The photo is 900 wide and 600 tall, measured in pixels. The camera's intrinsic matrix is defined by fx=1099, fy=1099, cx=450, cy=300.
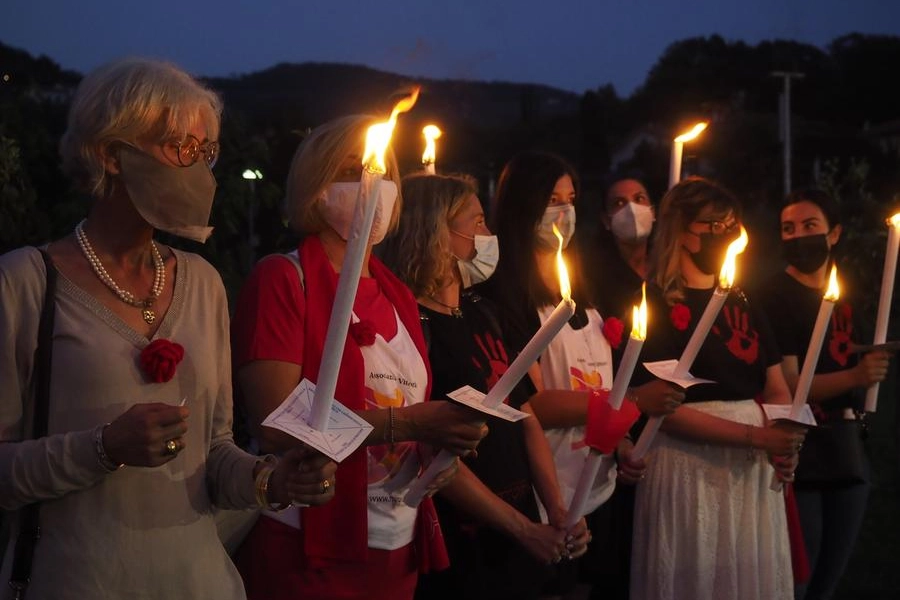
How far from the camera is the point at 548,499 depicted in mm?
3797

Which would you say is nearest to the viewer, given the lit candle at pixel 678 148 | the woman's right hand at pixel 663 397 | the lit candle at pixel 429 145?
the woman's right hand at pixel 663 397

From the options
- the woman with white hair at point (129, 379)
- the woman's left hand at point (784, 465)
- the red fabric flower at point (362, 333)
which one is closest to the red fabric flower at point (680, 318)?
the woman's left hand at point (784, 465)

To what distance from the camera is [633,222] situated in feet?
16.8

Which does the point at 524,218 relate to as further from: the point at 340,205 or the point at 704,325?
the point at 340,205

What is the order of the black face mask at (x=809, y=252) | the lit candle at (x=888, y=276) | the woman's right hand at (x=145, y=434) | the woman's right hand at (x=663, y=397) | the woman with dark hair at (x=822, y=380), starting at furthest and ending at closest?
the black face mask at (x=809, y=252) → the woman with dark hair at (x=822, y=380) → the lit candle at (x=888, y=276) → the woman's right hand at (x=663, y=397) → the woman's right hand at (x=145, y=434)

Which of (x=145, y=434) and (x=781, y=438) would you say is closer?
(x=145, y=434)

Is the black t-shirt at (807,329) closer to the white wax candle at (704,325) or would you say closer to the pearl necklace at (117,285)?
the white wax candle at (704,325)

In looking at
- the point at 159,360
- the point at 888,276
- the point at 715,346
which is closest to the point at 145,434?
the point at 159,360

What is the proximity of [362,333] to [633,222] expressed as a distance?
7.79ft

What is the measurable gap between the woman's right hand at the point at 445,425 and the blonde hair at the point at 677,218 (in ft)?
7.43

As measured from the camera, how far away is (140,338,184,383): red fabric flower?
231 cm

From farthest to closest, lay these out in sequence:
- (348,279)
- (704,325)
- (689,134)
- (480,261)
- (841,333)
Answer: (841,333)
(689,134)
(480,261)
(704,325)
(348,279)

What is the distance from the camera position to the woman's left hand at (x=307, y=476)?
1996mm

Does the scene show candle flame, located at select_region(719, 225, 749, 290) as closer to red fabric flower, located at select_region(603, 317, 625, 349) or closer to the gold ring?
red fabric flower, located at select_region(603, 317, 625, 349)
